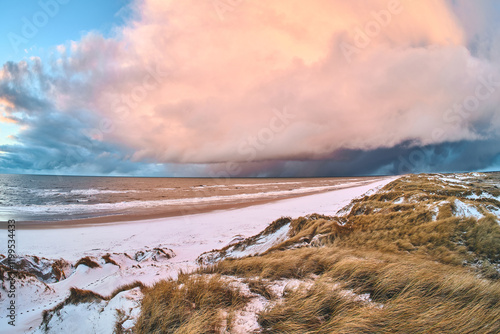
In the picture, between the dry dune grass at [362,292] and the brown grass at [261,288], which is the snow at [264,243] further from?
the brown grass at [261,288]

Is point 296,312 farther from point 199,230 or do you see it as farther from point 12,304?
point 199,230

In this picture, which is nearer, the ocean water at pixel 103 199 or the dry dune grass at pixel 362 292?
the dry dune grass at pixel 362 292

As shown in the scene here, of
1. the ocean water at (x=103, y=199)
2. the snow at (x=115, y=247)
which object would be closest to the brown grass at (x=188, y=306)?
the snow at (x=115, y=247)

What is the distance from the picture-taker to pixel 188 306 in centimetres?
327

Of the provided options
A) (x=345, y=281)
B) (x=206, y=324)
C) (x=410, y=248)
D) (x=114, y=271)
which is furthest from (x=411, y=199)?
(x=114, y=271)

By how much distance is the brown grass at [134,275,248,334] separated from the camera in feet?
9.12

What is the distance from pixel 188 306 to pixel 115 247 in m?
11.7

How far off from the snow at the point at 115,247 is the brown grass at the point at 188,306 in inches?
27.8

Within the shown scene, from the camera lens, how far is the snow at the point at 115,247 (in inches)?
177

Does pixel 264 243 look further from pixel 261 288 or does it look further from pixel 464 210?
pixel 464 210

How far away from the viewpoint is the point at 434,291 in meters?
3.28

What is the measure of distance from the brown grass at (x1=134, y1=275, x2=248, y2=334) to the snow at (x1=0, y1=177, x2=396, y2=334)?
0.71 meters

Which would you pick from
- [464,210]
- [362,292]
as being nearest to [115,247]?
[362,292]

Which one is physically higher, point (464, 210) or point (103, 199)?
point (464, 210)
